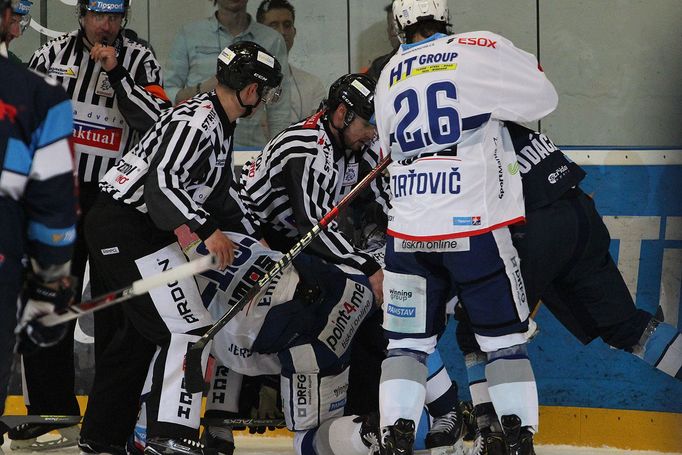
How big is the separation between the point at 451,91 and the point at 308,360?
0.95 meters

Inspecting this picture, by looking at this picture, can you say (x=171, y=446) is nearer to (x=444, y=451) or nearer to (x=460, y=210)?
(x=444, y=451)

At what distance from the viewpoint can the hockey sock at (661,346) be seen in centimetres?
347

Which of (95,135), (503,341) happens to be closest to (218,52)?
(95,135)

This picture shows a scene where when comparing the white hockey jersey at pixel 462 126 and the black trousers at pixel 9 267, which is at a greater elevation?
the white hockey jersey at pixel 462 126

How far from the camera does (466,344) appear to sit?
3.67 meters

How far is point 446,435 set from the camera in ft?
11.2

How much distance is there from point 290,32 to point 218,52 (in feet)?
1.03

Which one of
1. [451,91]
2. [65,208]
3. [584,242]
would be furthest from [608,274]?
[65,208]

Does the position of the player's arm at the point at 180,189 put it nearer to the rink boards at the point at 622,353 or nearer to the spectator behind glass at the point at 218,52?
the spectator behind glass at the point at 218,52

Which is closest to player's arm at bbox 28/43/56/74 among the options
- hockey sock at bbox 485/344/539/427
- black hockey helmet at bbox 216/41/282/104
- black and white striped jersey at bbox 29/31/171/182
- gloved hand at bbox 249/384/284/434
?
black and white striped jersey at bbox 29/31/171/182

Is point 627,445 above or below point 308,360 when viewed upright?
below

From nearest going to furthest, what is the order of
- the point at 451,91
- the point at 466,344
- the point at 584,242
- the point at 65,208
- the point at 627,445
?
the point at 65,208, the point at 451,91, the point at 584,242, the point at 466,344, the point at 627,445

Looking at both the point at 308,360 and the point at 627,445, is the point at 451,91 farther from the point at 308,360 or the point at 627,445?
the point at 627,445

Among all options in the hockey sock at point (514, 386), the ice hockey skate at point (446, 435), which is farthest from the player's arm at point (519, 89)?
the ice hockey skate at point (446, 435)
